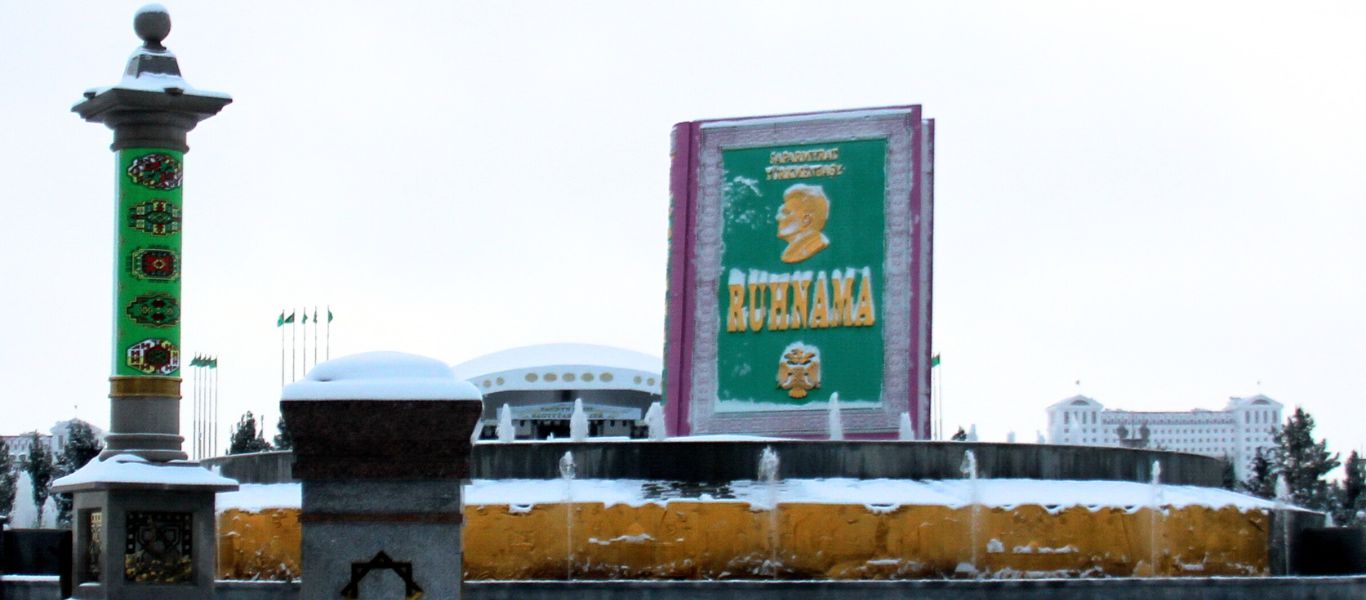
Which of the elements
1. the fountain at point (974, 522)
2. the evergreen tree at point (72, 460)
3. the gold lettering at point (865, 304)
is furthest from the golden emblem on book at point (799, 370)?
the evergreen tree at point (72, 460)

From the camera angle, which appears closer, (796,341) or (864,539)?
(864,539)

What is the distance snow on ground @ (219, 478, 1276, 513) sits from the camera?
30578mm

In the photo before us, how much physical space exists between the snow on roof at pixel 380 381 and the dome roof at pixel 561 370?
44.5 m

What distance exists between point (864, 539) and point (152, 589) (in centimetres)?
1050

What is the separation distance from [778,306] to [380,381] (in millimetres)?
Answer: 26916

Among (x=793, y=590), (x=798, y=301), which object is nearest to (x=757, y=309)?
(x=798, y=301)

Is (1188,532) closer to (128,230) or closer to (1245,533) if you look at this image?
(1245,533)

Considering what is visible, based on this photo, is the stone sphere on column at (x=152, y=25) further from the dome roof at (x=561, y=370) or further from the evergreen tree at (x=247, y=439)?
the evergreen tree at (x=247, y=439)

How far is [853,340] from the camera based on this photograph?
128 ft

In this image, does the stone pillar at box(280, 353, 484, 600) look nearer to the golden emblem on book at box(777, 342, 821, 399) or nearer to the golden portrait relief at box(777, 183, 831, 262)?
the golden emblem on book at box(777, 342, 821, 399)

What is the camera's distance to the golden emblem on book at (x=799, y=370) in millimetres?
38875

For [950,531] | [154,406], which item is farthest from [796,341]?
[154,406]

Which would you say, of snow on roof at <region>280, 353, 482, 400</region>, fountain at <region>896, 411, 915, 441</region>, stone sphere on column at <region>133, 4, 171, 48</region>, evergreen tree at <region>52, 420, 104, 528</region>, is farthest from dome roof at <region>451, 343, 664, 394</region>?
snow on roof at <region>280, 353, 482, 400</region>

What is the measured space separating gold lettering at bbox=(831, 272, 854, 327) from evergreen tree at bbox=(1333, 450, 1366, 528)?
36.7 metres
